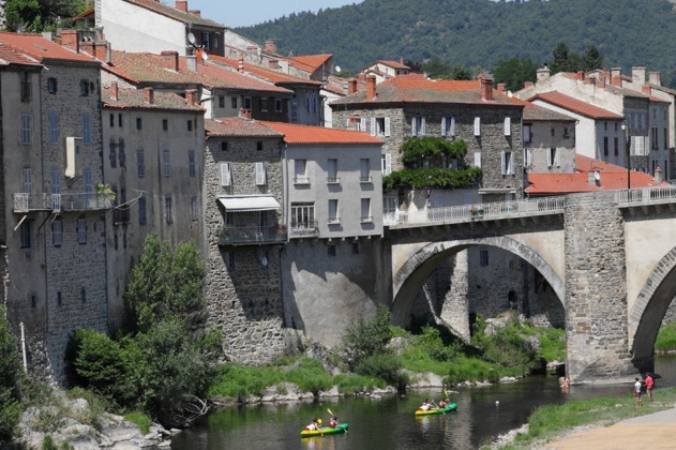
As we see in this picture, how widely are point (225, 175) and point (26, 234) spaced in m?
16.5

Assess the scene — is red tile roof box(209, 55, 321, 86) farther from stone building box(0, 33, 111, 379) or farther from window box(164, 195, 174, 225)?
stone building box(0, 33, 111, 379)

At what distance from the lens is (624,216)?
97.1m

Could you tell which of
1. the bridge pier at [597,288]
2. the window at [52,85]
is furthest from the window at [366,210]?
the window at [52,85]

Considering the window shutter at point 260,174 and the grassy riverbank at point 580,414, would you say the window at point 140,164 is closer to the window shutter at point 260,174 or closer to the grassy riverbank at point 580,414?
the window shutter at point 260,174

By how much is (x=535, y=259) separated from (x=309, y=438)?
68.0ft

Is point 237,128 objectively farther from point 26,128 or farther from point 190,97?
point 26,128

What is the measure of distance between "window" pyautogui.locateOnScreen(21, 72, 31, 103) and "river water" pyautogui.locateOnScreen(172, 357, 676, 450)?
15516 millimetres

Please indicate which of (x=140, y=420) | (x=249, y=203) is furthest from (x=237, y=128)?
(x=140, y=420)

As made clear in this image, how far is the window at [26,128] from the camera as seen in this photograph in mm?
82438

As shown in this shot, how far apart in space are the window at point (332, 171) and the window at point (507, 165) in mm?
16874

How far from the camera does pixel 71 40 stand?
9169 centimetres

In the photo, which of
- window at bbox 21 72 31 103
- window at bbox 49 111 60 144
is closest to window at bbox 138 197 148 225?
window at bbox 49 111 60 144

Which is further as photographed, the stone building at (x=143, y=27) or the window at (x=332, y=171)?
the stone building at (x=143, y=27)

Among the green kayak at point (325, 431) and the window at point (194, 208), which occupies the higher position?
the window at point (194, 208)
